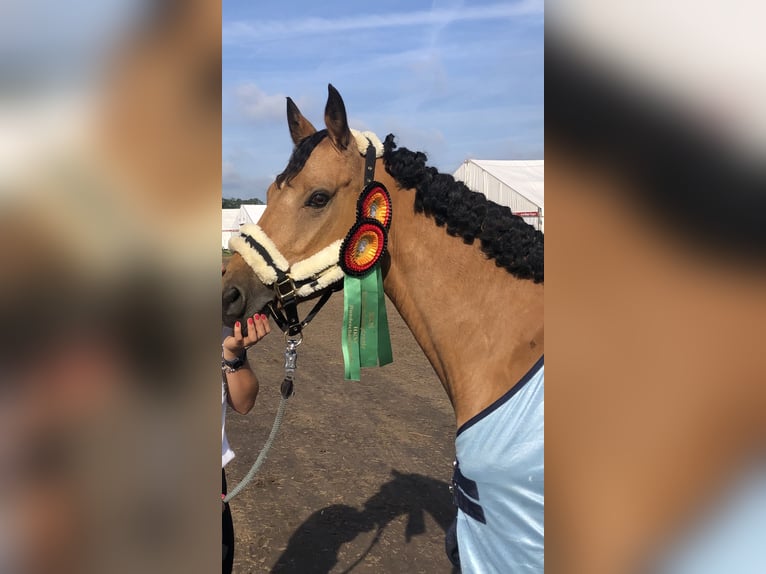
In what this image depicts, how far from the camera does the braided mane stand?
6.47 ft

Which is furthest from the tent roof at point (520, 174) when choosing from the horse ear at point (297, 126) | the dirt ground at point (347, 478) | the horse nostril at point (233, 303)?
the horse nostril at point (233, 303)

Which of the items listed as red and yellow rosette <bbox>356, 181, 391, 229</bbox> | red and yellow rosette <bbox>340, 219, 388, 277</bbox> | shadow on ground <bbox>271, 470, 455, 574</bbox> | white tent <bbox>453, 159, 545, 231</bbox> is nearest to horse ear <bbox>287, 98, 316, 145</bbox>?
red and yellow rosette <bbox>356, 181, 391, 229</bbox>

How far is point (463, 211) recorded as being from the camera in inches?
81.7

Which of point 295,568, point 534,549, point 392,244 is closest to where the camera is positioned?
point 534,549

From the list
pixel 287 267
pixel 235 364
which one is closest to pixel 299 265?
pixel 287 267

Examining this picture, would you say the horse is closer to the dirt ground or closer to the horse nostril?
the horse nostril

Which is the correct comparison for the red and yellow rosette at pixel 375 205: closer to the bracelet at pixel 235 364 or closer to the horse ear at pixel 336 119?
the horse ear at pixel 336 119

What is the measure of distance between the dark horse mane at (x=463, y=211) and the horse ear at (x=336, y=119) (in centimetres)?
8

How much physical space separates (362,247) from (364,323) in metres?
0.35
